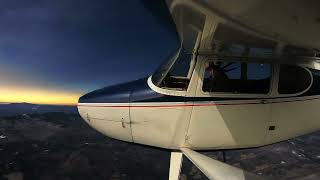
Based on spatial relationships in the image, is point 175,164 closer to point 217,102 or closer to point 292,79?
point 217,102

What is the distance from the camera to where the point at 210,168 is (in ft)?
16.5

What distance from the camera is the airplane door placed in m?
5.43

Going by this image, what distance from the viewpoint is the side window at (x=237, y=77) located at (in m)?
5.53

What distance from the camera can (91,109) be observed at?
6.17 m

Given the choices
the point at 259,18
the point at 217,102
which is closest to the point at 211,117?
the point at 217,102

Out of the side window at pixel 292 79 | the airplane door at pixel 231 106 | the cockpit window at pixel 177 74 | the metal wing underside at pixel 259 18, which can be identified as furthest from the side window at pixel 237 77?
the metal wing underside at pixel 259 18

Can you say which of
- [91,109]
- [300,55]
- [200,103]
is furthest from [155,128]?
[300,55]

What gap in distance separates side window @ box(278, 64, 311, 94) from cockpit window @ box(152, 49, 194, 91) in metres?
1.47

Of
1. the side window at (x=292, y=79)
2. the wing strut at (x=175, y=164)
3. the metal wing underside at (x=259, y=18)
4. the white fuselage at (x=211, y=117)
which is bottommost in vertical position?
the wing strut at (x=175, y=164)

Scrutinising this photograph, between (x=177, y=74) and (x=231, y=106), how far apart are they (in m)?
1.11

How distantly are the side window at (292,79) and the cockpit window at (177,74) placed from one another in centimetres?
147

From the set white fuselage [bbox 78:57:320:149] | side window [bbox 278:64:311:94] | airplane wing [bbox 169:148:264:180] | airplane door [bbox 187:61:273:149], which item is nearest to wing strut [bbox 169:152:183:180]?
airplane wing [bbox 169:148:264:180]

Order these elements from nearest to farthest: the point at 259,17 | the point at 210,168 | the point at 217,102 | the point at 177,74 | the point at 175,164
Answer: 1. the point at 259,17
2. the point at 210,168
3. the point at 217,102
4. the point at 175,164
5. the point at 177,74

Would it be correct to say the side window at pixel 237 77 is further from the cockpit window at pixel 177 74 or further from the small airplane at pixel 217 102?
the cockpit window at pixel 177 74
